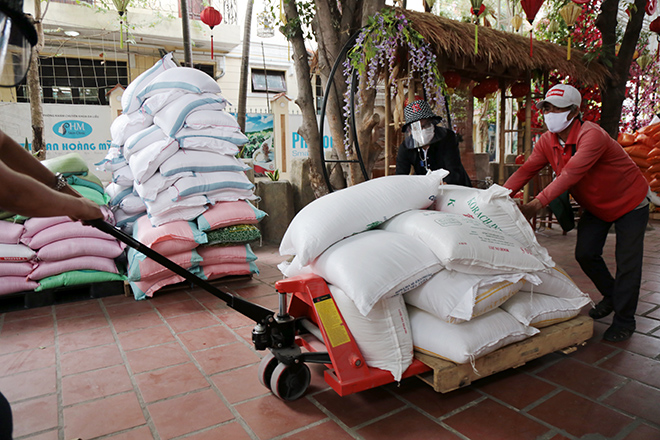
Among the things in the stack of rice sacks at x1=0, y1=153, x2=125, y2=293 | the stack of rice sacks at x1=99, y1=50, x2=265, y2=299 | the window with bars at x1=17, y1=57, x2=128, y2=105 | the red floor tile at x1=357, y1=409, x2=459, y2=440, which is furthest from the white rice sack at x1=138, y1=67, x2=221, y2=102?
the window with bars at x1=17, y1=57, x2=128, y2=105

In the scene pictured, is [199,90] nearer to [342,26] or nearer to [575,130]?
[342,26]

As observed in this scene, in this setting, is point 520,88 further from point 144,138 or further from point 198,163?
point 144,138

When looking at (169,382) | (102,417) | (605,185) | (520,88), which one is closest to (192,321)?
(169,382)

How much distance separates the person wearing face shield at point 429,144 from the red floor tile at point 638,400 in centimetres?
182

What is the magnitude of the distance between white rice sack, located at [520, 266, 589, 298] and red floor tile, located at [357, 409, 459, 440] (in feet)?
3.34

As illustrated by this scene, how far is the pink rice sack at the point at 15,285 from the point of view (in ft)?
11.2

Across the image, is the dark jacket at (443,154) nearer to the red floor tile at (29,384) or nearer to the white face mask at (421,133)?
the white face mask at (421,133)

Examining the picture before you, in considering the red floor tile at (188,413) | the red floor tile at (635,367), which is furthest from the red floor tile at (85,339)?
the red floor tile at (635,367)

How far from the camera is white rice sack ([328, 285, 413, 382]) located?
78.9 inches

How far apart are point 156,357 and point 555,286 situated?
95.3 inches

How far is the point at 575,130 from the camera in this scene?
8.98 feet

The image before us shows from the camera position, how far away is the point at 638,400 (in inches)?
80.4

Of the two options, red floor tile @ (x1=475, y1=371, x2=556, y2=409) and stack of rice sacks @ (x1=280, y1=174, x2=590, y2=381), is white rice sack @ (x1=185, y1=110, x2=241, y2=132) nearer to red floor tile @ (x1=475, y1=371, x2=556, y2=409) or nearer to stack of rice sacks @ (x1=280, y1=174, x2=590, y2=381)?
stack of rice sacks @ (x1=280, y1=174, x2=590, y2=381)

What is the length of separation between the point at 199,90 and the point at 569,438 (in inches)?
148
